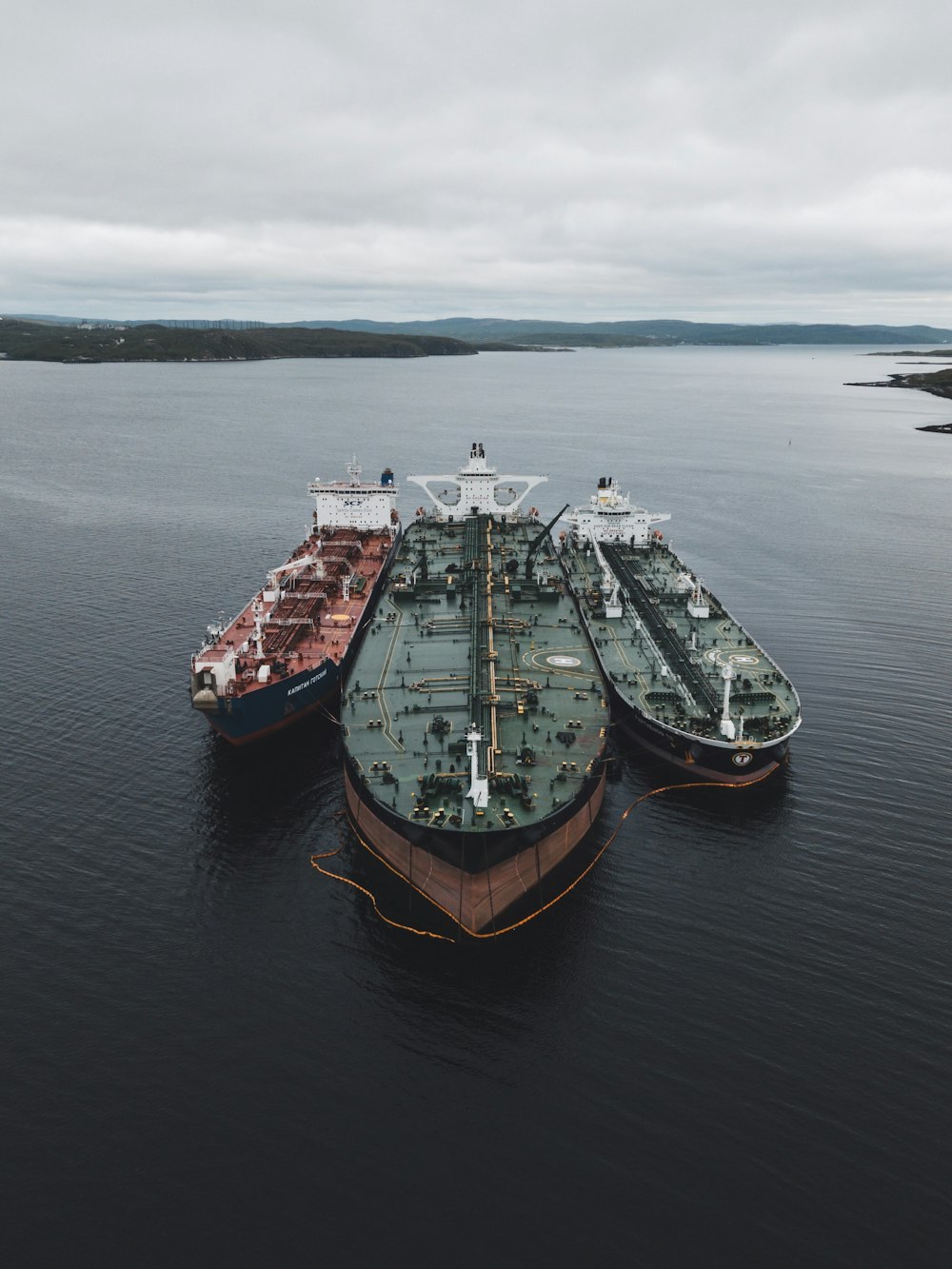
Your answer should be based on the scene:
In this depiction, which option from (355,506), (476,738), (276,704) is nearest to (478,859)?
(476,738)

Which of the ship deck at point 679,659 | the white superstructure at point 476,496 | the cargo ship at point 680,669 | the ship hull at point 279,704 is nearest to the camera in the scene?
the cargo ship at point 680,669

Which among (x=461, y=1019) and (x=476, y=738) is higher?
(x=476, y=738)

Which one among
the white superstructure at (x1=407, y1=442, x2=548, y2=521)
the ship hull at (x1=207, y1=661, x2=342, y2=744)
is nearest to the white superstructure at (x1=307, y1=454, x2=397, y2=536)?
the white superstructure at (x1=407, y1=442, x2=548, y2=521)

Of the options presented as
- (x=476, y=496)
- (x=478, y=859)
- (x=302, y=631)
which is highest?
(x=476, y=496)

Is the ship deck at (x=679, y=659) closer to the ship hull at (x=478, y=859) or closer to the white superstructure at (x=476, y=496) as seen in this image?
the ship hull at (x=478, y=859)

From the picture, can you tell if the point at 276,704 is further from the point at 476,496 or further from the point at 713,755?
the point at 476,496

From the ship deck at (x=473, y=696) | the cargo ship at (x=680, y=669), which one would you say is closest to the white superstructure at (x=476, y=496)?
the cargo ship at (x=680, y=669)

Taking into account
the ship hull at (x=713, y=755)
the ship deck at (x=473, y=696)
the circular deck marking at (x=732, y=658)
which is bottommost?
the ship hull at (x=713, y=755)
